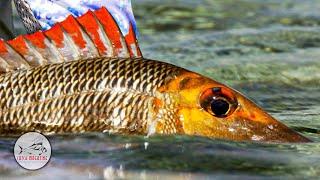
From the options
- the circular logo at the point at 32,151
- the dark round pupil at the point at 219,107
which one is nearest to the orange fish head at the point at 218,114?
the dark round pupil at the point at 219,107

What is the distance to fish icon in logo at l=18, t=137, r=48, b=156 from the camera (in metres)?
5.25

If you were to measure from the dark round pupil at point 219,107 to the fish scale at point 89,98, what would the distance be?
10.3 inches

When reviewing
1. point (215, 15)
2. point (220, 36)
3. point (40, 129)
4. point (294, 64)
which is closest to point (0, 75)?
point (40, 129)

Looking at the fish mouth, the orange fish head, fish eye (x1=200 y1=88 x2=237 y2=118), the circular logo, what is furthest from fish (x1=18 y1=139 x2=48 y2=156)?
the fish mouth

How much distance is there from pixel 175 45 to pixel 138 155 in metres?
3.98

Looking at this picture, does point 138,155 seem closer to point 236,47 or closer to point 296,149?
point 296,149

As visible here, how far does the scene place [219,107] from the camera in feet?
17.9

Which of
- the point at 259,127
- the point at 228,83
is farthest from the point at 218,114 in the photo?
the point at 228,83

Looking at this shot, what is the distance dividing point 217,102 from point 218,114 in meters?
0.06

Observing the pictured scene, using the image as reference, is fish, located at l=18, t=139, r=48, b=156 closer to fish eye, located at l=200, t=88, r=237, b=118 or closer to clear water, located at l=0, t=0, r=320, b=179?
clear water, located at l=0, t=0, r=320, b=179

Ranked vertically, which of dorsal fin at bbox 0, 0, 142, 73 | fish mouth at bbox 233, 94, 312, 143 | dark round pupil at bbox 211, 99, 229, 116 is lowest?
fish mouth at bbox 233, 94, 312, 143

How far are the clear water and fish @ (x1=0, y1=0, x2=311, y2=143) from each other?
0.07 meters

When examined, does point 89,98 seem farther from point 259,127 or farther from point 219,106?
point 259,127

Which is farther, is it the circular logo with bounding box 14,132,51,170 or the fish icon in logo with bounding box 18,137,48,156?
the fish icon in logo with bounding box 18,137,48,156
